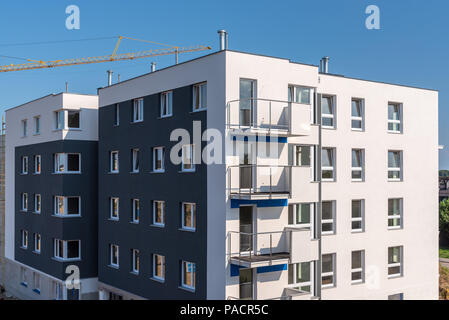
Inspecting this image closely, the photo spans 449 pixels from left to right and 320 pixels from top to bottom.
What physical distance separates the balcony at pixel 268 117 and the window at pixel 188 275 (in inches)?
207

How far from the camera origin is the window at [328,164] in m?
19.3

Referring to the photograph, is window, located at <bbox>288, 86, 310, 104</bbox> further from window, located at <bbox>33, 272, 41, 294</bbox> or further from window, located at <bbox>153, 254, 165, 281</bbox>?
window, located at <bbox>33, 272, 41, 294</bbox>

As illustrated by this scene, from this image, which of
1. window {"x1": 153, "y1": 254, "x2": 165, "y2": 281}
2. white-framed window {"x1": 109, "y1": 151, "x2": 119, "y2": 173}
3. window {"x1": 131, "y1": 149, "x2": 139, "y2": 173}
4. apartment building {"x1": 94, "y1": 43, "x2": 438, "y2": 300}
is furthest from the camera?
white-framed window {"x1": 109, "y1": 151, "x2": 119, "y2": 173}

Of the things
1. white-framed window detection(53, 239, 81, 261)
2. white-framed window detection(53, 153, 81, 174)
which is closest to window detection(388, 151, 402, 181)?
white-framed window detection(53, 153, 81, 174)

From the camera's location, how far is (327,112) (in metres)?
19.5

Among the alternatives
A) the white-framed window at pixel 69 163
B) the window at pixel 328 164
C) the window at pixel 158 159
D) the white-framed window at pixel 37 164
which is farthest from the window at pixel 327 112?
the white-framed window at pixel 37 164

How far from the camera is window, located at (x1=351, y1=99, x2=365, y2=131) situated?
20308mm

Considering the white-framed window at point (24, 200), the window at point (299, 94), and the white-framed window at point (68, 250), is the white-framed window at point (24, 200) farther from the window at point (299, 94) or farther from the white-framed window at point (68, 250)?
the window at point (299, 94)

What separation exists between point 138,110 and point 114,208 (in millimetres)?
4926

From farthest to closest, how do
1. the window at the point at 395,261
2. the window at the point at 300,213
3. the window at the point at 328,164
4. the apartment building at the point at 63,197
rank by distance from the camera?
the apartment building at the point at 63,197 → the window at the point at 395,261 → the window at the point at 328,164 → the window at the point at 300,213

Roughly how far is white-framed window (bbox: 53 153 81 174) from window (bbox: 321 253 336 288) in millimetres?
12562

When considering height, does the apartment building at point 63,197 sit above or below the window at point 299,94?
below

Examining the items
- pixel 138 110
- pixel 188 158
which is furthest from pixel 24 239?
pixel 188 158
